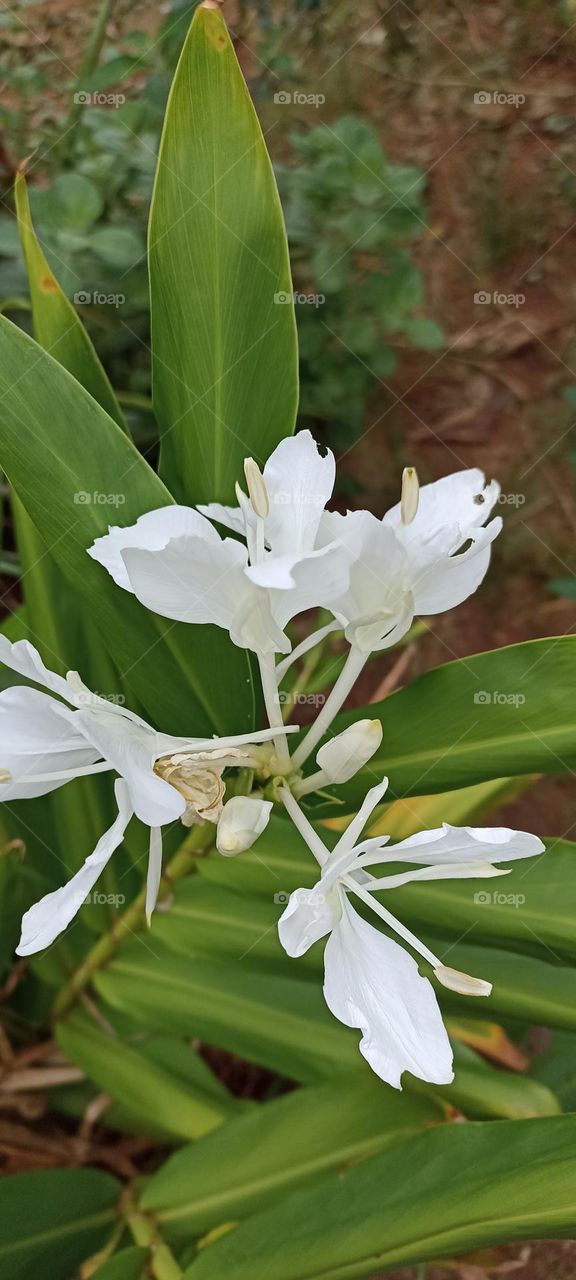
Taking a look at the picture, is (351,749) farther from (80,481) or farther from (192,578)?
(80,481)

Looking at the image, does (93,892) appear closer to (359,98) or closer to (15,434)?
(15,434)

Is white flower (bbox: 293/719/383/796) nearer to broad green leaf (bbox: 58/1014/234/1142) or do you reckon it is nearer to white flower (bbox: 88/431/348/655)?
white flower (bbox: 88/431/348/655)

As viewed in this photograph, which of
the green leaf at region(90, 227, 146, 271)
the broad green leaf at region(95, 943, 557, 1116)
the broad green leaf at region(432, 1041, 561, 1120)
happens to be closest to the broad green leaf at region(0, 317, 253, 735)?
the broad green leaf at region(95, 943, 557, 1116)

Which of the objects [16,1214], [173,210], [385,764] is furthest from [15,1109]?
[173,210]

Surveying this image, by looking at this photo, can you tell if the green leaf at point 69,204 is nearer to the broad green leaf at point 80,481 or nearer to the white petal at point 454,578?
the broad green leaf at point 80,481

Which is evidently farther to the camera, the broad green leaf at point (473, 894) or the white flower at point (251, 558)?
the broad green leaf at point (473, 894)

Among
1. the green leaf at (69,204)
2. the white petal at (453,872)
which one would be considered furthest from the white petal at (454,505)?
the green leaf at (69,204)

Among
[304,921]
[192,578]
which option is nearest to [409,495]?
[192,578]
